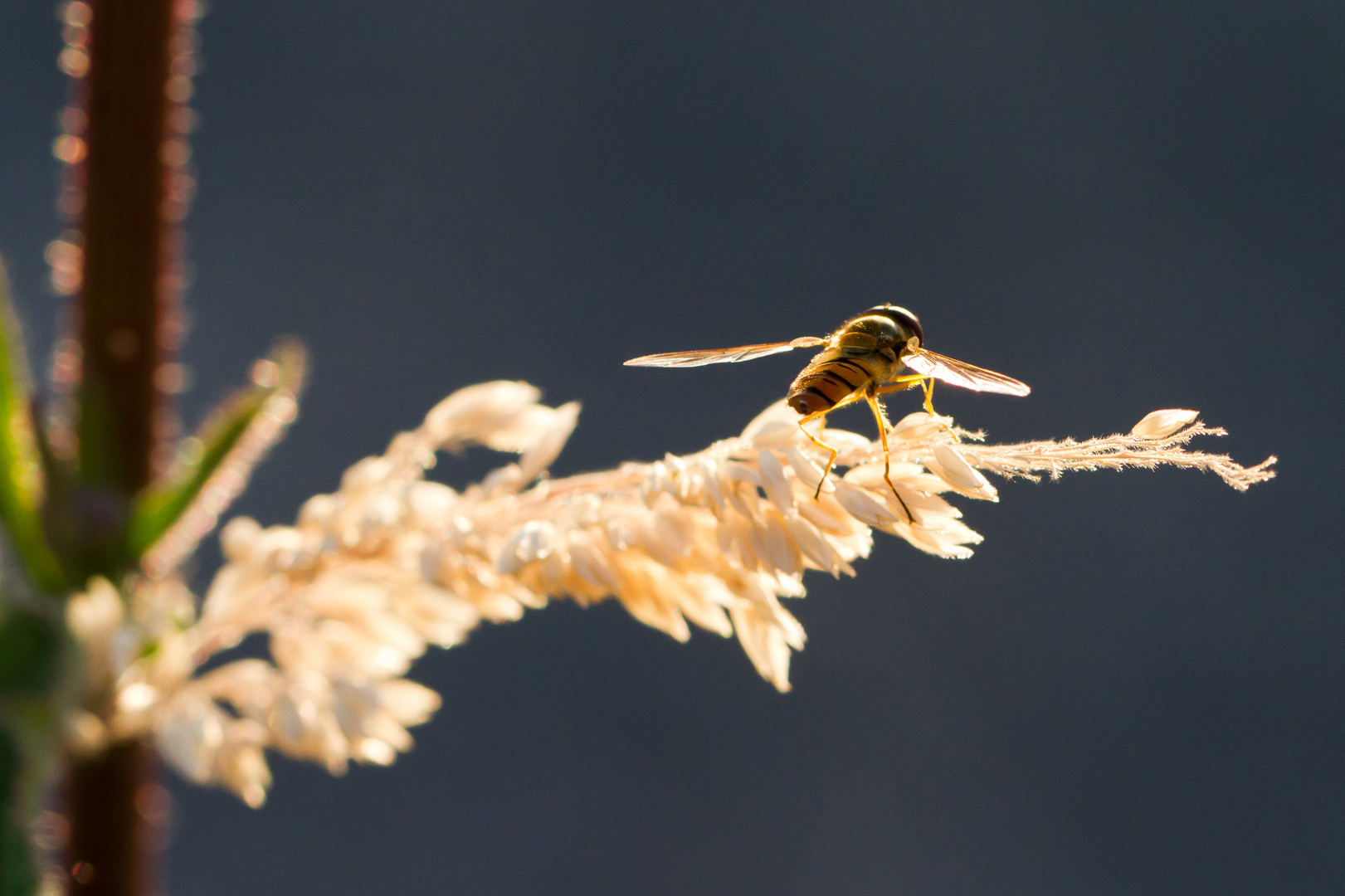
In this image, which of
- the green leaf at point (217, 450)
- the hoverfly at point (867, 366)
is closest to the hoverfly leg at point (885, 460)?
the hoverfly at point (867, 366)

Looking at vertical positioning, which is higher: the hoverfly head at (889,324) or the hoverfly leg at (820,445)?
the hoverfly head at (889,324)

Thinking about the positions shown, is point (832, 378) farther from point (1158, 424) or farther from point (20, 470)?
point (20, 470)

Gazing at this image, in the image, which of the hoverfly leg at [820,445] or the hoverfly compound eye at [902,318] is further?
the hoverfly compound eye at [902,318]

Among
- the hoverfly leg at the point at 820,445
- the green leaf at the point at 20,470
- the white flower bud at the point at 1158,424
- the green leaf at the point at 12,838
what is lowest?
the green leaf at the point at 12,838

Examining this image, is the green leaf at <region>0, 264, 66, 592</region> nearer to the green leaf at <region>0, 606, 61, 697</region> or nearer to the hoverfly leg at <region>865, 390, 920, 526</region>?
the green leaf at <region>0, 606, 61, 697</region>

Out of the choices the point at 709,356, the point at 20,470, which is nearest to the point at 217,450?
the point at 20,470

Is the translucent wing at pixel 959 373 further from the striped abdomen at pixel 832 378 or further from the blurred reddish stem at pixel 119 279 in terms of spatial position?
the blurred reddish stem at pixel 119 279
